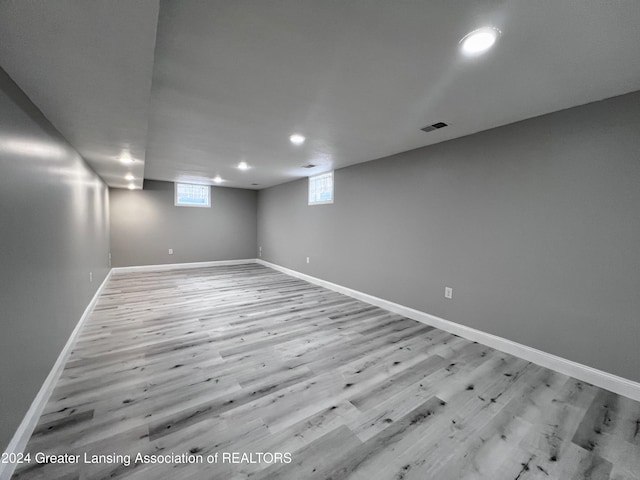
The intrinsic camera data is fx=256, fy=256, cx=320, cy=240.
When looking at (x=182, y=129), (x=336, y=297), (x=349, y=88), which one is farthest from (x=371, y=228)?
(x=182, y=129)

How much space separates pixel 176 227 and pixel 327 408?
21.2 ft

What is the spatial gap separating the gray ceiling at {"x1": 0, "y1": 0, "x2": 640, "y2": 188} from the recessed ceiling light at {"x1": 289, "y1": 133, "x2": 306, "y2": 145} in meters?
0.18

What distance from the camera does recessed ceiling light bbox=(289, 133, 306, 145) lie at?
2955mm

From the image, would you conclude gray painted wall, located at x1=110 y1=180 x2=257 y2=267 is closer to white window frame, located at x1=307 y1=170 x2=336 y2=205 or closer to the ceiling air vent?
white window frame, located at x1=307 y1=170 x2=336 y2=205

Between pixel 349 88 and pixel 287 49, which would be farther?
pixel 349 88

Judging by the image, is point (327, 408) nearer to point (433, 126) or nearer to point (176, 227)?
point (433, 126)

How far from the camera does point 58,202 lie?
2.29 metres

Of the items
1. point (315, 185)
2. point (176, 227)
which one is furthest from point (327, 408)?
point (176, 227)

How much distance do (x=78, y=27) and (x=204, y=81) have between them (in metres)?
0.87

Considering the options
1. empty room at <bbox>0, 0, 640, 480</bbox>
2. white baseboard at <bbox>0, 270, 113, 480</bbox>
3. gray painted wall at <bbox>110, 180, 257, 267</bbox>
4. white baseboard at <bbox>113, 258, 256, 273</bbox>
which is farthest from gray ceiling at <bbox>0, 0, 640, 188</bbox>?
white baseboard at <bbox>113, 258, 256, 273</bbox>

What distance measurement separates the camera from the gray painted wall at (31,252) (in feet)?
4.39

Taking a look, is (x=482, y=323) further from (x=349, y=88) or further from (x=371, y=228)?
(x=349, y=88)

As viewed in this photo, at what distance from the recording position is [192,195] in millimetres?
6918

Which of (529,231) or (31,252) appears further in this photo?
(529,231)
